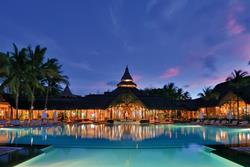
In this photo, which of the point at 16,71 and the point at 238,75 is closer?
the point at 16,71

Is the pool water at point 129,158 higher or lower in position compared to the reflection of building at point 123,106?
lower

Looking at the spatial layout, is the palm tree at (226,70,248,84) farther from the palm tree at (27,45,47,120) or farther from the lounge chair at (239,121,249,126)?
the palm tree at (27,45,47,120)

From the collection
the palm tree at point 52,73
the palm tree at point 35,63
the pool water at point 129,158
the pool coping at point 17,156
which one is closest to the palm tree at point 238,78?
the palm tree at point 52,73

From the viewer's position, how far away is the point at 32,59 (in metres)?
34.0

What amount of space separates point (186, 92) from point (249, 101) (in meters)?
23.3

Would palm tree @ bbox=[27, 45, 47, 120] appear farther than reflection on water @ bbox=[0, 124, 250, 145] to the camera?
Yes

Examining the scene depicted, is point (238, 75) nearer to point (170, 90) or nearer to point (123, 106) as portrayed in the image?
point (123, 106)

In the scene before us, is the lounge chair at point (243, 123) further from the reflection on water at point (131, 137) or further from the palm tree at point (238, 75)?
the palm tree at point (238, 75)

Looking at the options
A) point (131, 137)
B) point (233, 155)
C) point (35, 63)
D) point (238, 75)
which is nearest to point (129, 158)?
point (233, 155)

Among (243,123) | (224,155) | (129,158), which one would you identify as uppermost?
(243,123)

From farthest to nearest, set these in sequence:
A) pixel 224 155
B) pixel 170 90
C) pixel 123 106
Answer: pixel 170 90 < pixel 123 106 < pixel 224 155

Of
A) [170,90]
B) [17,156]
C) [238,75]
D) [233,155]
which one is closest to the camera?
[17,156]

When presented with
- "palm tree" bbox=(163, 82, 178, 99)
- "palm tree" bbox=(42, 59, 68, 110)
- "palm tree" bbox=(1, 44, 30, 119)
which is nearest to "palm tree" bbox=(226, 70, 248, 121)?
"palm tree" bbox=(163, 82, 178, 99)

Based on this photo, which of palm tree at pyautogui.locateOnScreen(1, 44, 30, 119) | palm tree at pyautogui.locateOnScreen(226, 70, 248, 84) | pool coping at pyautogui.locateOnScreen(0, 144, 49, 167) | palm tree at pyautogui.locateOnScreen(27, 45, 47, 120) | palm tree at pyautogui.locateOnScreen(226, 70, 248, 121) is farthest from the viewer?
palm tree at pyautogui.locateOnScreen(226, 70, 248, 84)
